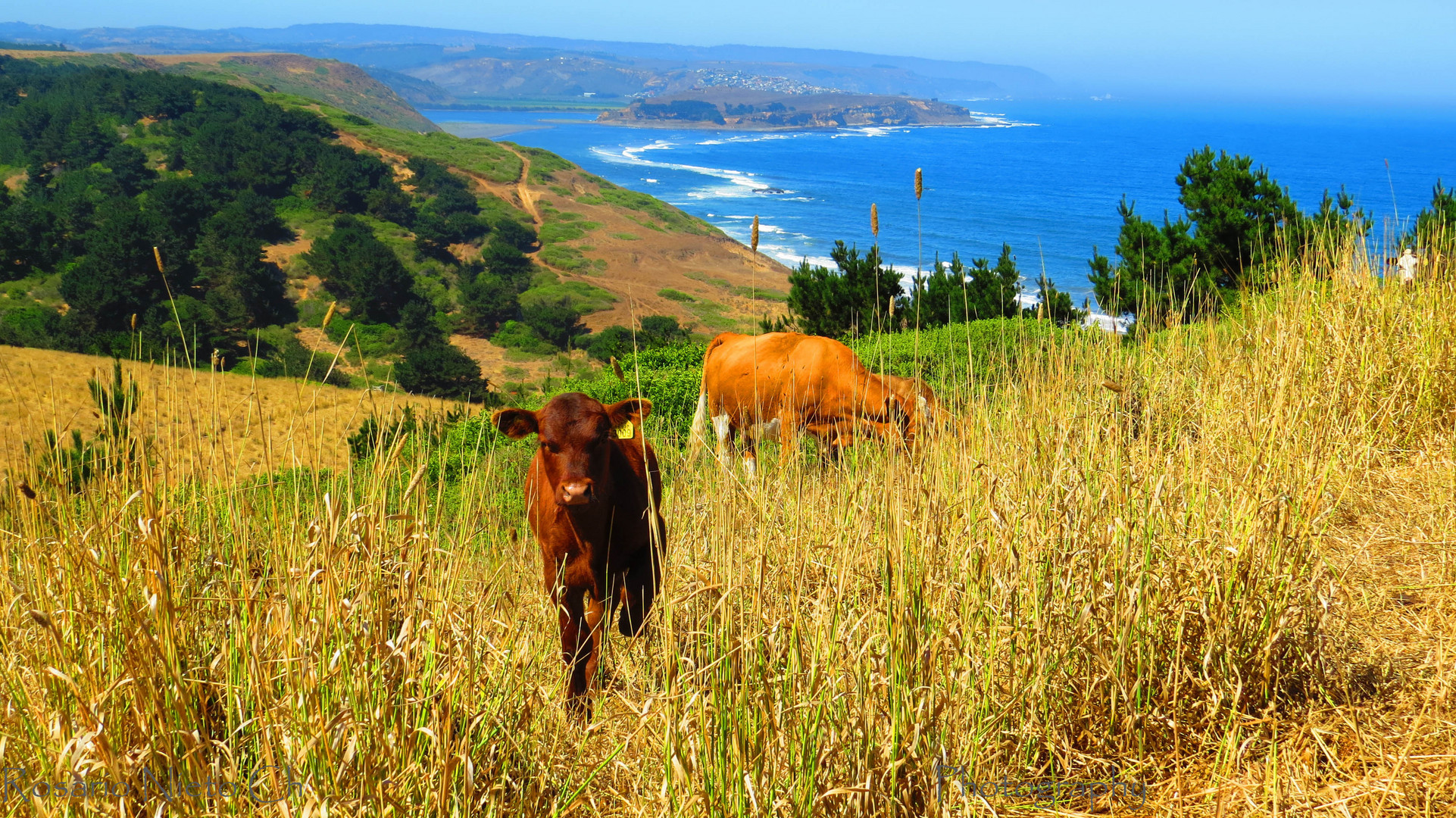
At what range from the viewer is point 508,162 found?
78938mm

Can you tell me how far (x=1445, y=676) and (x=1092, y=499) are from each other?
114 cm

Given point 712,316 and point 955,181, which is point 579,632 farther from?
point 955,181

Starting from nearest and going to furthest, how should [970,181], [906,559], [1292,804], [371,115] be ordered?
[1292,804] → [906,559] → [970,181] → [371,115]

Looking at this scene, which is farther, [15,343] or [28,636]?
[15,343]

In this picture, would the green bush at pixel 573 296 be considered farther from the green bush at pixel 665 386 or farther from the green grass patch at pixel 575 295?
the green bush at pixel 665 386

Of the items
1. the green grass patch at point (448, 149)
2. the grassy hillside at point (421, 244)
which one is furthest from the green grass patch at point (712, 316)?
the green grass patch at point (448, 149)

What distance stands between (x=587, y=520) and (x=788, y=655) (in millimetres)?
1283

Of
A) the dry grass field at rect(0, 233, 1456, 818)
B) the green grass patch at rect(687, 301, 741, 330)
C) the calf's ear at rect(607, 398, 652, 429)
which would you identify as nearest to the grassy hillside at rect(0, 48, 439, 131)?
the green grass patch at rect(687, 301, 741, 330)

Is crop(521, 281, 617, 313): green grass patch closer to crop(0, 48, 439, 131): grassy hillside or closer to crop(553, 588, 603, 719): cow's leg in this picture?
crop(553, 588, 603, 719): cow's leg

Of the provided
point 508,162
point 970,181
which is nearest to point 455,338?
point 508,162

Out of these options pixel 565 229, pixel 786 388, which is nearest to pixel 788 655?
pixel 786 388

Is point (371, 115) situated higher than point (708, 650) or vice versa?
point (371, 115)

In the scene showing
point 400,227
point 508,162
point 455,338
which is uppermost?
point 508,162

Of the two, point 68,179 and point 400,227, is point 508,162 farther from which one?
point 68,179
